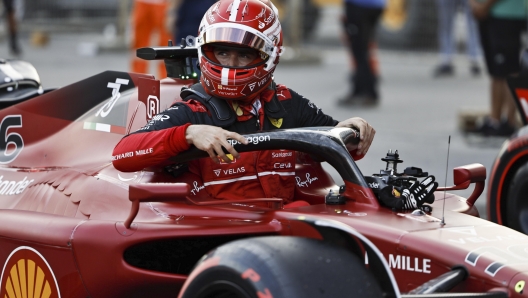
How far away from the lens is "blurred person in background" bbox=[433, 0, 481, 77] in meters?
15.1

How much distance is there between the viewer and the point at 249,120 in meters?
4.66

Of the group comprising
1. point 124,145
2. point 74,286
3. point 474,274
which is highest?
point 124,145

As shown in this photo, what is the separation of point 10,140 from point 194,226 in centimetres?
199

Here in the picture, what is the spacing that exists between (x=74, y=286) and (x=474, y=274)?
165 centimetres

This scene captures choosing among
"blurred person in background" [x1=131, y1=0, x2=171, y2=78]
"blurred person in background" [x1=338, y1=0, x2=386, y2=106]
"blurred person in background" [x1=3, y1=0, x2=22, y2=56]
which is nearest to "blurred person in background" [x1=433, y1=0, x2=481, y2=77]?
"blurred person in background" [x1=338, y1=0, x2=386, y2=106]

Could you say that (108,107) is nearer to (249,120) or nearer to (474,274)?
(249,120)

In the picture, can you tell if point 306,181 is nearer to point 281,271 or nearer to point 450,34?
point 281,271

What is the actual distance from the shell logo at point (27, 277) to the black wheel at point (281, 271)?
961 mm

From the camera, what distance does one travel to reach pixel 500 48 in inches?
408

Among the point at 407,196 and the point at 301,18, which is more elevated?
the point at 301,18

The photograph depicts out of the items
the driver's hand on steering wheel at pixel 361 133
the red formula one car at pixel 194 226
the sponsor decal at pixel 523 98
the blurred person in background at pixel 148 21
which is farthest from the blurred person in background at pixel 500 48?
the driver's hand on steering wheel at pixel 361 133

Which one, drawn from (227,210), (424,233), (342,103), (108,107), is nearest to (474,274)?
(424,233)

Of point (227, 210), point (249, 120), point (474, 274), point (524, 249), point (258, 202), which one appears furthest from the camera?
point (249, 120)

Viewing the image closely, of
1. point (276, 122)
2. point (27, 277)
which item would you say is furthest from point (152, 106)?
point (27, 277)
